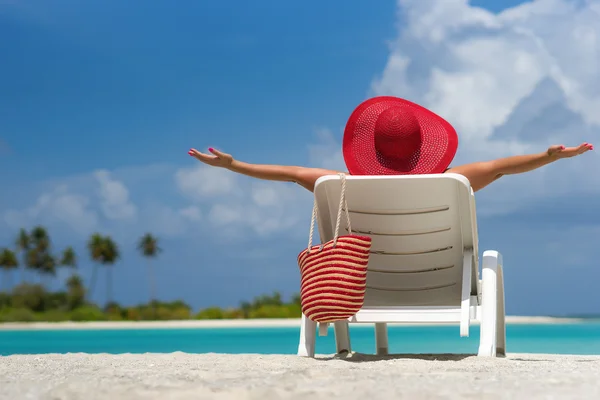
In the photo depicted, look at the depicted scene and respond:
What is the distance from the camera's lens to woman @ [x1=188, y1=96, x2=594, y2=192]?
14.2 ft

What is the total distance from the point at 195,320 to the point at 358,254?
32715mm

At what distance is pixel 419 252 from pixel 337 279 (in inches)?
32.2

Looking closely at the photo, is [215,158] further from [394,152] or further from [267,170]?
[394,152]

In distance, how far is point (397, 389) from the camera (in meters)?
2.38

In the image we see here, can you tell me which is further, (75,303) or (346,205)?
(75,303)

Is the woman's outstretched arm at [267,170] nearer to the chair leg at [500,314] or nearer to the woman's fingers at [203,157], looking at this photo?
the woman's fingers at [203,157]

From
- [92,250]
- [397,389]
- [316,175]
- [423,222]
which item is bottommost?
[397,389]

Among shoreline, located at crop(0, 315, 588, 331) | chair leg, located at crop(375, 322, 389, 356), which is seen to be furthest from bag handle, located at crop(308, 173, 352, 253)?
shoreline, located at crop(0, 315, 588, 331)

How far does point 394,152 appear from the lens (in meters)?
4.41

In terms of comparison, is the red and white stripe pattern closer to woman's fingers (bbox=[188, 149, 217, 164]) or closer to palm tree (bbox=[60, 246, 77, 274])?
woman's fingers (bbox=[188, 149, 217, 164])

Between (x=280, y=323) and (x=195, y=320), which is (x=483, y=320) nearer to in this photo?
(x=280, y=323)

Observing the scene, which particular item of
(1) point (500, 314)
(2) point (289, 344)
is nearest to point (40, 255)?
(2) point (289, 344)

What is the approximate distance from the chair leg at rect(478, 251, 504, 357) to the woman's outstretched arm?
3.40 ft

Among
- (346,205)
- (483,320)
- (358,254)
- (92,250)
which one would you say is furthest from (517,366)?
(92,250)
